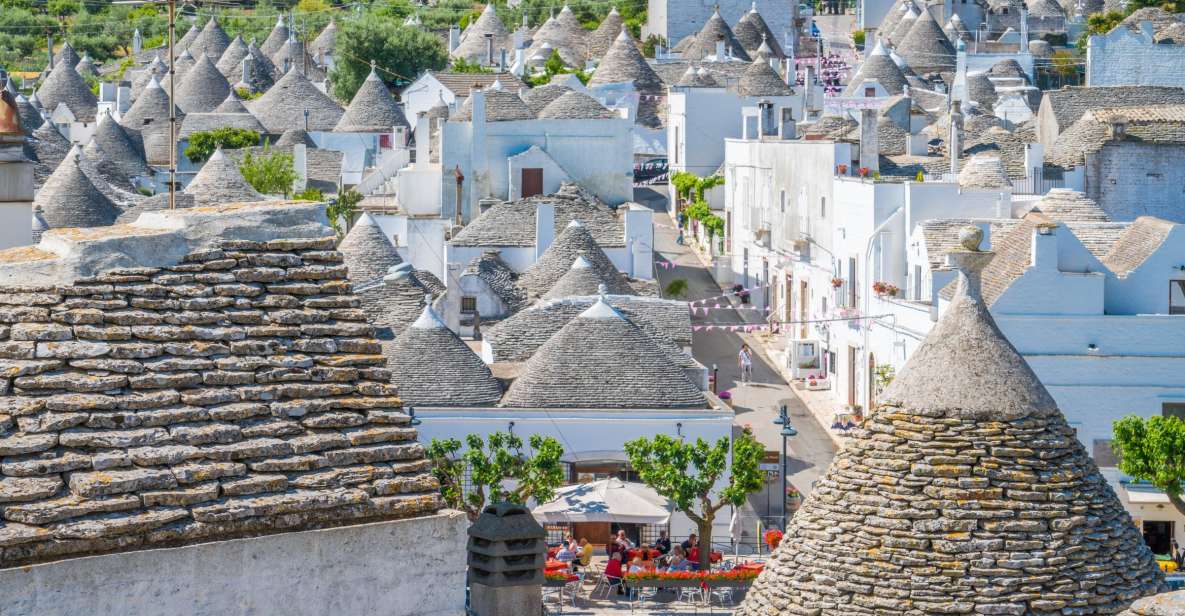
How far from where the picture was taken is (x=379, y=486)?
8938 mm

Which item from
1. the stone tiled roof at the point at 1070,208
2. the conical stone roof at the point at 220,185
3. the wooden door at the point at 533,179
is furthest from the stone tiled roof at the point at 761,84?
the stone tiled roof at the point at 1070,208

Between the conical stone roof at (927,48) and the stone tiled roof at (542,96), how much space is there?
109ft

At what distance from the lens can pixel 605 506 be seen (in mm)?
28469

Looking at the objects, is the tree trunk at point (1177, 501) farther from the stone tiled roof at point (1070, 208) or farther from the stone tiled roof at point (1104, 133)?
the stone tiled roof at point (1104, 133)

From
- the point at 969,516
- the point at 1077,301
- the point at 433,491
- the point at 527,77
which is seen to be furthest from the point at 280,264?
the point at 527,77

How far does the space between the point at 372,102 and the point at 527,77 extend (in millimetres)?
9140

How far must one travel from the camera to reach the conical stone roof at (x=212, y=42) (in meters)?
97.8

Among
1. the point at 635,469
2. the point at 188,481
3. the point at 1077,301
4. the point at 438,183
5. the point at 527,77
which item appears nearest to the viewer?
the point at 188,481

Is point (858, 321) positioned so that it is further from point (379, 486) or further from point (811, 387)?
point (379, 486)

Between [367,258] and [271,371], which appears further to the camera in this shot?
[367,258]

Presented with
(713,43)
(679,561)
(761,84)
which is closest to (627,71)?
(713,43)

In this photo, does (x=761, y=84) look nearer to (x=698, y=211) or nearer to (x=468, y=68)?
(x=698, y=211)

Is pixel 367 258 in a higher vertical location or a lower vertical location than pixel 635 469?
higher

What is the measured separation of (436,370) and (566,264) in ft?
35.0
